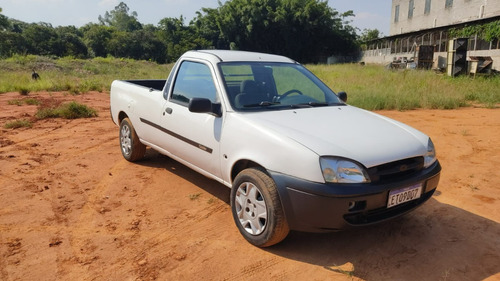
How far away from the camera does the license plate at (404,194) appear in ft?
9.36

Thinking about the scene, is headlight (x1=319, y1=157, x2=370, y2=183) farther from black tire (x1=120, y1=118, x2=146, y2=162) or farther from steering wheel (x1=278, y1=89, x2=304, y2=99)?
black tire (x1=120, y1=118, x2=146, y2=162)

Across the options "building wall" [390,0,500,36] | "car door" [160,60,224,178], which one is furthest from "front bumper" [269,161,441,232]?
"building wall" [390,0,500,36]

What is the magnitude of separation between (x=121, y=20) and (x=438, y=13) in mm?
106940

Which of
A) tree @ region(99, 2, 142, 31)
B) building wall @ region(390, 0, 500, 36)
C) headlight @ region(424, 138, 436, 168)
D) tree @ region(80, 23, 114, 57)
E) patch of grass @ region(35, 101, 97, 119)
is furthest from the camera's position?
tree @ region(99, 2, 142, 31)

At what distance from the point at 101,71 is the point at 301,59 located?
3076 cm

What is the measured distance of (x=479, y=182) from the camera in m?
4.69

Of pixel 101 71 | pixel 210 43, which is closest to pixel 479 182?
pixel 101 71

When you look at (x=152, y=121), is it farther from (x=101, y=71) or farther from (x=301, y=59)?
(x=301, y=59)

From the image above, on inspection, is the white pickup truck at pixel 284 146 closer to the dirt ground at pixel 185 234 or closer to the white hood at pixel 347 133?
the white hood at pixel 347 133

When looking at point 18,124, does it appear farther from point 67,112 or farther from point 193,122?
point 193,122

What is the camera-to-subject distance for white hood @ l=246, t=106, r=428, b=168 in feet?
9.23

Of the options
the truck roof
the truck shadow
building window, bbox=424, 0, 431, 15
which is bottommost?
the truck shadow

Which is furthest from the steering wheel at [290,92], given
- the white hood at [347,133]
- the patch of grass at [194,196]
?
the patch of grass at [194,196]

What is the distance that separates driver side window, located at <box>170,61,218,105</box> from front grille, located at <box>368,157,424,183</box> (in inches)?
67.9
